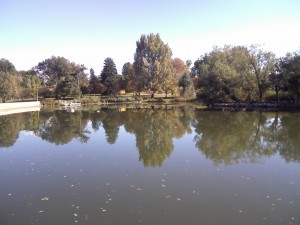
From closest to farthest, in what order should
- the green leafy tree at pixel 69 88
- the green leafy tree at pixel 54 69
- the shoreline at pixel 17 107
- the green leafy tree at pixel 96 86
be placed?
1. the shoreline at pixel 17 107
2. the green leafy tree at pixel 69 88
3. the green leafy tree at pixel 96 86
4. the green leafy tree at pixel 54 69

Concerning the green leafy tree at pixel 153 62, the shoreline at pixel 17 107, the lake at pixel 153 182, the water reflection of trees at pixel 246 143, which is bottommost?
the lake at pixel 153 182

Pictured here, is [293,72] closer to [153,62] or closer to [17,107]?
[153,62]

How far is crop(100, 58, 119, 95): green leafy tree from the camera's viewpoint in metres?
65.3

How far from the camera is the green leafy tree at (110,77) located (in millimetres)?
65312

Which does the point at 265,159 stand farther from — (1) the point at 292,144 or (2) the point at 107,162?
(2) the point at 107,162

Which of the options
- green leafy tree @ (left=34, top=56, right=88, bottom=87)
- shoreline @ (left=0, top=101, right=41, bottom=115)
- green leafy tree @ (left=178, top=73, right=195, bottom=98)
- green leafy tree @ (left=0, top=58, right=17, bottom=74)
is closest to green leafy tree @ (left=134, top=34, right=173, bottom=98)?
green leafy tree @ (left=178, top=73, right=195, bottom=98)

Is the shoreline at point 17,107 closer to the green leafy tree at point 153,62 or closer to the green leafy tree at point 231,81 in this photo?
the green leafy tree at point 153,62

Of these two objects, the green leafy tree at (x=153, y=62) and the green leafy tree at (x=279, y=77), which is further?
the green leafy tree at (x=153, y=62)

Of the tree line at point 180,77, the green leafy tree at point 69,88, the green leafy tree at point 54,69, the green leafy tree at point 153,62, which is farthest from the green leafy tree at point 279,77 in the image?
the green leafy tree at point 54,69

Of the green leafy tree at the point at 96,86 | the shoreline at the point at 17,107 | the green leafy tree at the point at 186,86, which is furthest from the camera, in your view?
the green leafy tree at the point at 96,86

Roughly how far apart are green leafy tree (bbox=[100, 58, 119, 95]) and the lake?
50784mm

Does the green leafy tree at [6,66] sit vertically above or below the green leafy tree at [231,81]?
above

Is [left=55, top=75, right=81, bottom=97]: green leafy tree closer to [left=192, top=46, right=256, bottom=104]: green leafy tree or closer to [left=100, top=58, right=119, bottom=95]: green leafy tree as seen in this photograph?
[left=100, top=58, right=119, bottom=95]: green leafy tree

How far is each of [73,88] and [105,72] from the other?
10001mm
